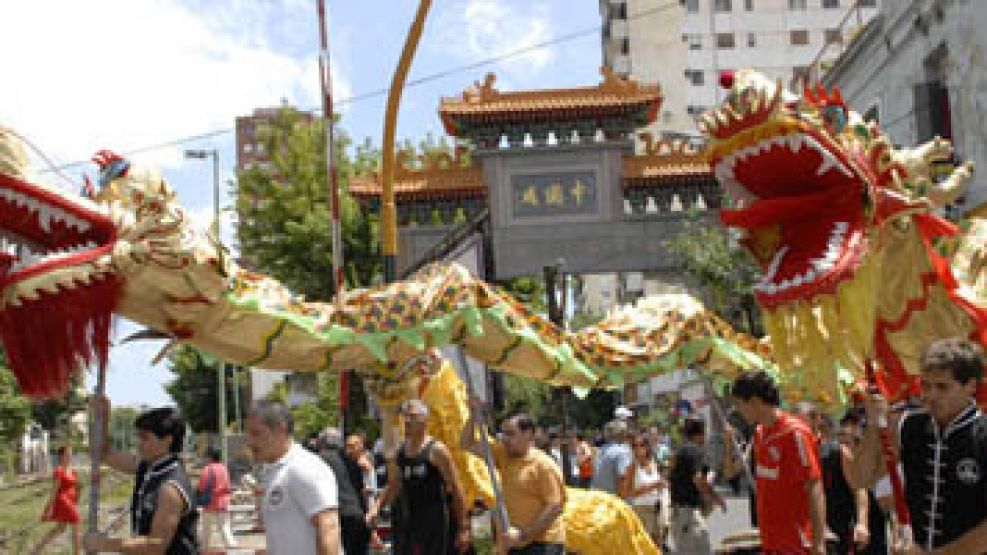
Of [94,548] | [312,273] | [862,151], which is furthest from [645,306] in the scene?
[312,273]

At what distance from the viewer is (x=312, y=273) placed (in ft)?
102

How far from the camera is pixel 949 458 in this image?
387 cm

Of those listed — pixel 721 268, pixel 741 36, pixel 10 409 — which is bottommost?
pixel 10 409

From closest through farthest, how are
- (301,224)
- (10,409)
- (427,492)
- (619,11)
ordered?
(427,492)
(301,224)
(10,409)
(619,11)

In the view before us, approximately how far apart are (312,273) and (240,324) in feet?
82.6

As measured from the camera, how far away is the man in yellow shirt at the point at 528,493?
20.9ft

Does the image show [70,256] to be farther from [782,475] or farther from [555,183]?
[555,183]

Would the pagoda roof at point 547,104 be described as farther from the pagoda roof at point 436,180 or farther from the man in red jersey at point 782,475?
the man in red jersey at point 782,475

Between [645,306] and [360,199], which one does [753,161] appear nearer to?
[645,306]

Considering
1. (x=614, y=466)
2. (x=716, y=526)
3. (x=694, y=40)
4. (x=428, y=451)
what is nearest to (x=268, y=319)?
(x=428, y=451)

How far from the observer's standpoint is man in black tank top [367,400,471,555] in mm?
6965

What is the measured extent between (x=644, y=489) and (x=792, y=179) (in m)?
5.26

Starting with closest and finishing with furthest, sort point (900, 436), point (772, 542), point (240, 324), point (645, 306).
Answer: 1. point (900, 436)
2. point (772, 542)
3. point (240, 324)
4. point (645, 306)

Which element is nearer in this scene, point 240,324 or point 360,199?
point 240,324
